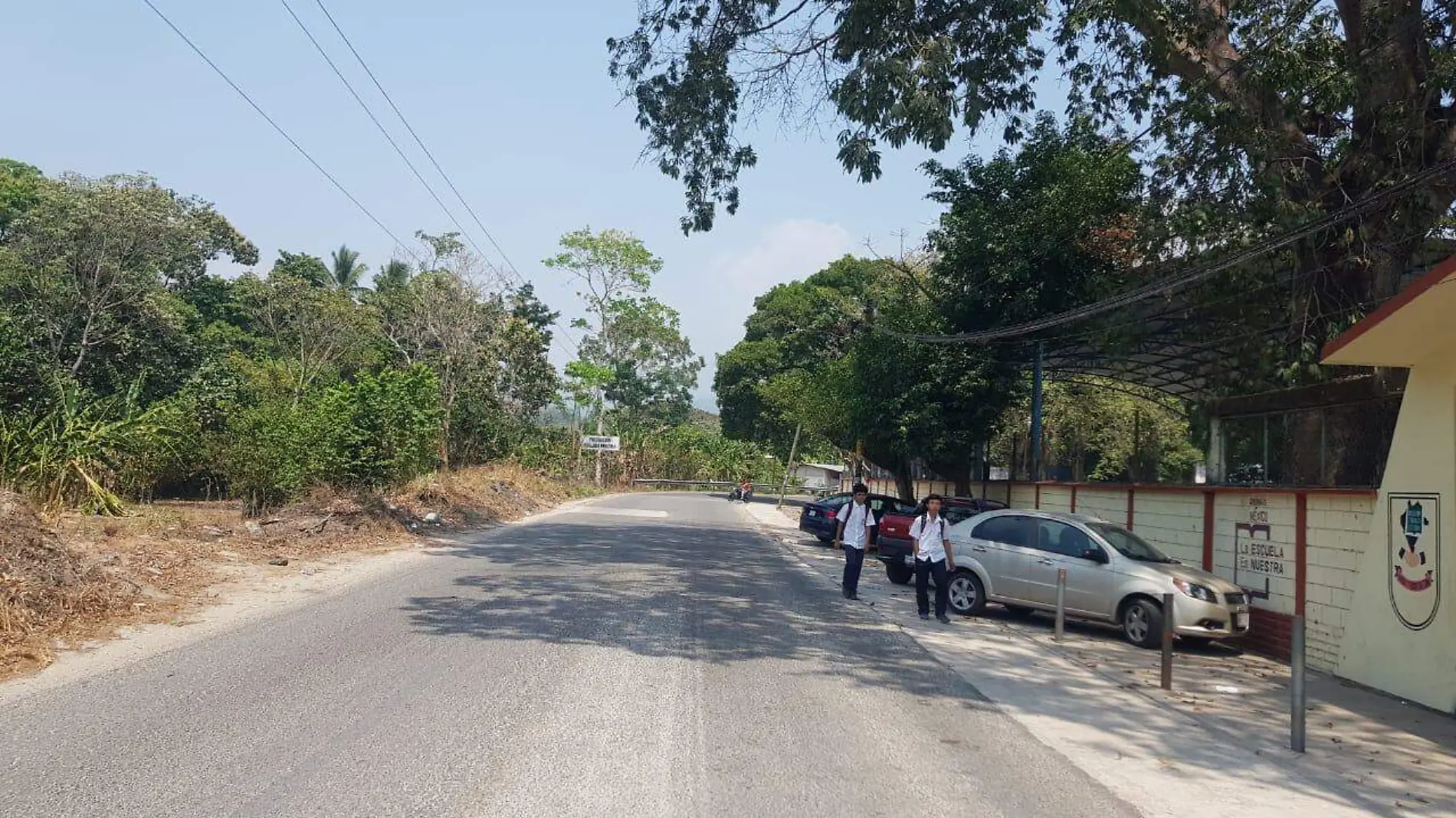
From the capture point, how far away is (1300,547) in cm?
1139

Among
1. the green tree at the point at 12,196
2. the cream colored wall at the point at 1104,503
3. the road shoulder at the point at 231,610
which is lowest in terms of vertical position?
the road shoulder at the point at 231,610

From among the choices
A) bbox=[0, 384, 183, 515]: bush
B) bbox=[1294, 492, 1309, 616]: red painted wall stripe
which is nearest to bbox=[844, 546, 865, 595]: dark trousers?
bbox=[1294, 492, 1309, 616]: red painted wall stripe

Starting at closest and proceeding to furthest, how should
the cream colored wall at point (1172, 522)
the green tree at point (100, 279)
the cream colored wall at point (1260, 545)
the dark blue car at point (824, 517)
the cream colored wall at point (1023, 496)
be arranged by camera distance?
the cream colored wall at point (1260, 545), the cream colored wall at point (1172, 522), the cream colored wall at point (1023, 496), the green tree at point (100, 279), the dark blue car at point (824, 517)

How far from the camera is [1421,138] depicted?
1271cm

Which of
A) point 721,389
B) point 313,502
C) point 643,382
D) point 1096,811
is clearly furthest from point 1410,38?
point 643,382

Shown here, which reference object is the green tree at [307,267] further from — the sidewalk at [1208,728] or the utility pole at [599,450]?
the sidewalk at [1208,728]

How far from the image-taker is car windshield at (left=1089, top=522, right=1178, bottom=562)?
1217 centimetres

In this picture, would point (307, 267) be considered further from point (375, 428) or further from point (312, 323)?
point (375, 428)

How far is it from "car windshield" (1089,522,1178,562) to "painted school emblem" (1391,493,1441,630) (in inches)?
114

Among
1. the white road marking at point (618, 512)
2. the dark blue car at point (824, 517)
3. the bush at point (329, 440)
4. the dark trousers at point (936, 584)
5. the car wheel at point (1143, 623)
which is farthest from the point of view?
the white road marking at point (618, 512)

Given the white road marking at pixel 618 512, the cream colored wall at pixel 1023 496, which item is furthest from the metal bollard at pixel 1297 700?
the white road marking at pixel 618 512

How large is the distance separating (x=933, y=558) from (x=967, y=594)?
1.24 m

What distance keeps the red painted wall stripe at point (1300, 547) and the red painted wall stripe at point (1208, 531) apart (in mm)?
2022

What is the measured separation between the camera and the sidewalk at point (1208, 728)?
616 cm
